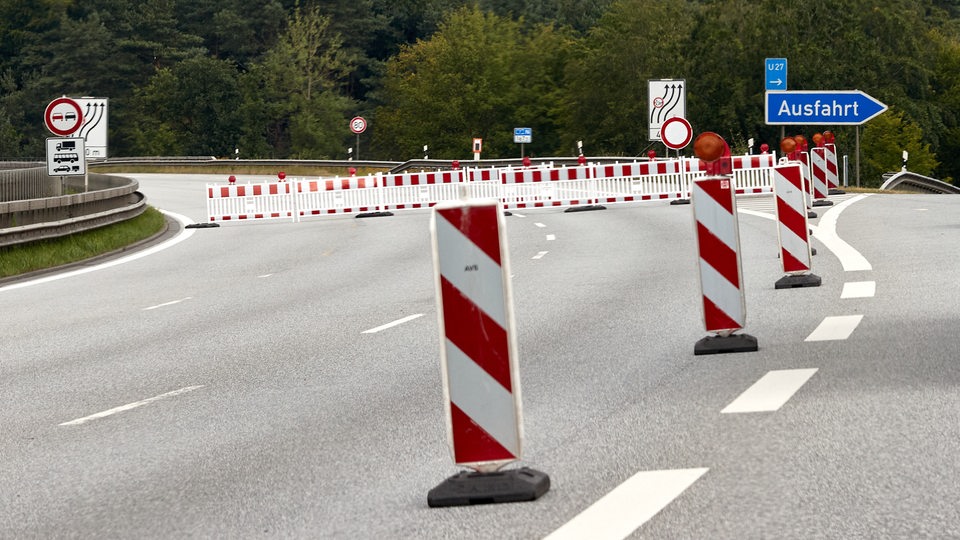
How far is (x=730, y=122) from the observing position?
105 metres

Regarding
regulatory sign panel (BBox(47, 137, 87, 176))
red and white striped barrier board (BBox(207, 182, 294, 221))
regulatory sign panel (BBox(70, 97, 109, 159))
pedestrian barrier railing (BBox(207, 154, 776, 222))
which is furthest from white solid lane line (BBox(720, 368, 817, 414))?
red and white striped barrier board (BBox(207, 182, 294, 221))

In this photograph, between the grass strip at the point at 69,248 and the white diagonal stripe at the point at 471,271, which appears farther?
the grass strip at the point at 69,248

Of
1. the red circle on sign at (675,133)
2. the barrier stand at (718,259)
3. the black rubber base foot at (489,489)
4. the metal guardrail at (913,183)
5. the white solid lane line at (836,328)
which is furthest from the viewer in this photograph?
the metal guardrail at (913,183)

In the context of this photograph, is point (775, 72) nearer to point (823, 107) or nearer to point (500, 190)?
point (500, 190)

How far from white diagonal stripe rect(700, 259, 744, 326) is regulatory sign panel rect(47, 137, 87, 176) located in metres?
18.2

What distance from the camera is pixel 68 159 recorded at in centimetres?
2722

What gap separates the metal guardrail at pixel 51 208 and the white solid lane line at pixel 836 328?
45.6ft

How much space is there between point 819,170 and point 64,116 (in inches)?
538

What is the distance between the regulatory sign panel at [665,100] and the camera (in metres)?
42.7

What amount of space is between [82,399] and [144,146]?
12022 cm

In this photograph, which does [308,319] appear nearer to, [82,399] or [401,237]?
[82,399]

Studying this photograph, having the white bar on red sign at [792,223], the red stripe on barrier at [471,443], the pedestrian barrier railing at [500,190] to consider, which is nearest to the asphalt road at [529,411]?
the red stripe on barrier at [471,443]

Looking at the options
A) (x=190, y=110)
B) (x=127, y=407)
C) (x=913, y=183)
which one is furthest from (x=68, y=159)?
(x=190, y=110)

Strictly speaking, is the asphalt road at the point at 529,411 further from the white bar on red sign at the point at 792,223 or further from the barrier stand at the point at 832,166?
the barrier stand at the point at 832,166
